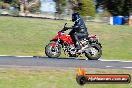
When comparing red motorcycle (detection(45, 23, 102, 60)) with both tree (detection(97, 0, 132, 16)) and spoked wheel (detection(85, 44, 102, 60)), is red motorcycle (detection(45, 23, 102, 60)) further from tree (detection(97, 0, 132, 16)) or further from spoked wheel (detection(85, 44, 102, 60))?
tree (detection(97, 0, 132, 16))

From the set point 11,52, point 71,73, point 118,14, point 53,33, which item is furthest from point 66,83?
point 118,14

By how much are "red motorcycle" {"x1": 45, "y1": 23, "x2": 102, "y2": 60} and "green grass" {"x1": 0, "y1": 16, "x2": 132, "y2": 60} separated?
1.80 m

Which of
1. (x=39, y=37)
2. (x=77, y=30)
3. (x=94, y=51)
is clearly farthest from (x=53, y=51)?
(x=39, y=37)

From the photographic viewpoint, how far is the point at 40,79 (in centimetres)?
1241

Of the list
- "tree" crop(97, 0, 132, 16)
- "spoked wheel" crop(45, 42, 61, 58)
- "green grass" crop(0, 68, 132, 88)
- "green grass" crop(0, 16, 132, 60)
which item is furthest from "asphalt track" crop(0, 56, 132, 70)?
"tree" crop(97, 0, 132, 16)

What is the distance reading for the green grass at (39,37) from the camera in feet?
77.5

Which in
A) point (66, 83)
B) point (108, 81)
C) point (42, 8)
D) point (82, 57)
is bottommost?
point (42, 8)

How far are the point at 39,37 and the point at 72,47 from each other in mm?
10024

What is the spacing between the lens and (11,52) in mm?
22469

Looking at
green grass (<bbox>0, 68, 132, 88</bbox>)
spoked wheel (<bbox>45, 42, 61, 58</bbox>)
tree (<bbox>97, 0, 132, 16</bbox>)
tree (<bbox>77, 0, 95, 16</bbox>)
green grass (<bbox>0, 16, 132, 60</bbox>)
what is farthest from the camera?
tree (<bbox>77, 0, 95, 16</bbox>)

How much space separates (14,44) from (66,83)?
14.8 meters

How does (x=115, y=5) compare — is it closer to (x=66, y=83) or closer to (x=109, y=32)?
(x=109, y=32)

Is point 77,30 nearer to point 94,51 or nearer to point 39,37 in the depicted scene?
point 94,51

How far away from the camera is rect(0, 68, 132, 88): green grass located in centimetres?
1151
